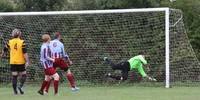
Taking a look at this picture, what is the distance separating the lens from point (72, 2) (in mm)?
24828

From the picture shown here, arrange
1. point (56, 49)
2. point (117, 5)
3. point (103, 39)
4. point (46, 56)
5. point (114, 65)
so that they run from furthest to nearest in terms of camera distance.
A: point (117, 5), point (103, 39), point (114, 65), point (56, 49), point (46, 56)

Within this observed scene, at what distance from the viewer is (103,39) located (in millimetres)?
20406

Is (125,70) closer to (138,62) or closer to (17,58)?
(138,62)

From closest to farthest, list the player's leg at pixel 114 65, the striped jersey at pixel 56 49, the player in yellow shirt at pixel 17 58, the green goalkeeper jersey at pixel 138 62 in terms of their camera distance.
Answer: the player in yellow shirt at pixel 17 58 < the striped jersey at pixel 56 49 < the green goalkeeper jersey at pixel 138 62 < the player's leg at pixel 114 65

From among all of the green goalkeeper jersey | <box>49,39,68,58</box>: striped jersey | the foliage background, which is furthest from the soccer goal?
<box>49,39,68,58</box>: striped jersey

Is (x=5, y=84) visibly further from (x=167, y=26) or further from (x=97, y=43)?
(x=167, y=26)

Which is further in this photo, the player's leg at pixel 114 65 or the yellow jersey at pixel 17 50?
the player's leg at pixel 114 65

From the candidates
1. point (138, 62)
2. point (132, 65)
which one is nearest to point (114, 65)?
point (132, 65)

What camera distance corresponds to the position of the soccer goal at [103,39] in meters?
19.6

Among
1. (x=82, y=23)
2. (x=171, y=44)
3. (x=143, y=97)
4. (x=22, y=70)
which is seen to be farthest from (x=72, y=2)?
(x=143, y=97)

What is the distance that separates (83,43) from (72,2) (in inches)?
186

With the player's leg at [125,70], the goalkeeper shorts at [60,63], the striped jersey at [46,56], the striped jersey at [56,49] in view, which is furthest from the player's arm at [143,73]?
the striped jersey at [46,56]

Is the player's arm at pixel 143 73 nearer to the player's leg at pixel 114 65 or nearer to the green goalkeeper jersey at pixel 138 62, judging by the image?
the green goalkeeper jersey at pixel 138 62

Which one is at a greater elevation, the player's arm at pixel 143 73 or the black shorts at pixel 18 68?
the black shorts at pixel 18 68
